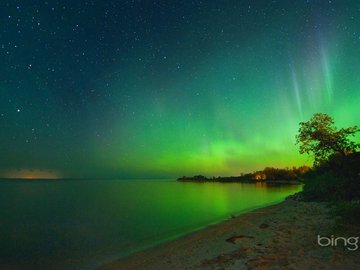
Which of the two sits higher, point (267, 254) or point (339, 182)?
point (339, 182)

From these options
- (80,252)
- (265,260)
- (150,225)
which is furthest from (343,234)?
(150,225)

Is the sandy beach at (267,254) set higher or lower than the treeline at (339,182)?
lower

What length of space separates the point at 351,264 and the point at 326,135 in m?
22.0

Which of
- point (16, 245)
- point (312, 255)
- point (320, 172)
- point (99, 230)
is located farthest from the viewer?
point (320, 172)

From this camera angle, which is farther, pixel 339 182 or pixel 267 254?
pixel 339 182

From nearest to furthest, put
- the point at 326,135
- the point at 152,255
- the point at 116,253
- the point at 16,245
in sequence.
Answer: the point at 152,255, the point at 116,253, the point at 16,245, the point at 326,135

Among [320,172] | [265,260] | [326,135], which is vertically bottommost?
[265,260]

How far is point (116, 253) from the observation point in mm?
14156

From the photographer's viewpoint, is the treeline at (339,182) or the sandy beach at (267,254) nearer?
the sandy beach at (267,254)

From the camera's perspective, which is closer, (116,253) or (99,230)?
(116,253)

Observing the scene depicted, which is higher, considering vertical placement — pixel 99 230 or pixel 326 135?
pixel 326 135

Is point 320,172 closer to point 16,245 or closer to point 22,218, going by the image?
point 16,245

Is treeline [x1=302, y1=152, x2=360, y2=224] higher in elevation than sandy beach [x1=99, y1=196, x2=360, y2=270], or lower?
higher

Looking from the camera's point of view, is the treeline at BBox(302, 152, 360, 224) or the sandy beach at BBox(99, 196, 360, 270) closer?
the sandy beach at BBox(99, 196, 360, 270)
